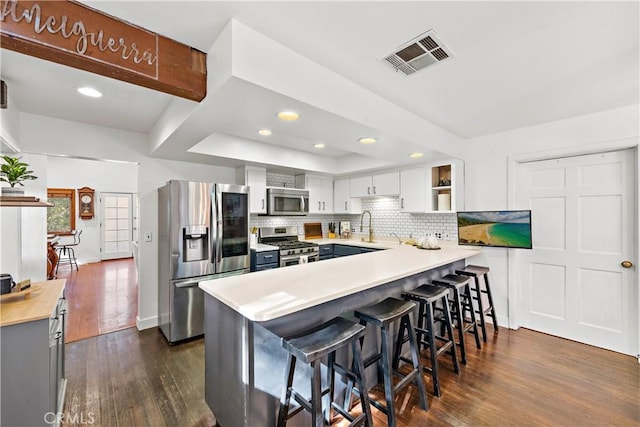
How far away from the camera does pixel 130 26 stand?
1491 mm

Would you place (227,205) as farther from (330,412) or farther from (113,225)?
(113,225)

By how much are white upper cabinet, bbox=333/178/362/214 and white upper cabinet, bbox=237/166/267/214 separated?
5.38ft

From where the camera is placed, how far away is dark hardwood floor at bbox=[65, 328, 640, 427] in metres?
1.90

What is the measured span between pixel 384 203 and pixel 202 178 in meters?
3.09

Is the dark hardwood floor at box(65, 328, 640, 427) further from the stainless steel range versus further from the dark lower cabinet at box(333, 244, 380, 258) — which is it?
the dark lower cabinet at box(333, 244, 380, 258)

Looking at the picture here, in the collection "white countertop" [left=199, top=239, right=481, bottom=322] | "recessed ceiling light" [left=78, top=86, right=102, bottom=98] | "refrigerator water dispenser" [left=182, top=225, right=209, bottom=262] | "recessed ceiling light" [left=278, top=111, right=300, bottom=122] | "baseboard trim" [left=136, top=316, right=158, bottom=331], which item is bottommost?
"baseboard trim" [left=136, top=316, right=158, bottom=331]

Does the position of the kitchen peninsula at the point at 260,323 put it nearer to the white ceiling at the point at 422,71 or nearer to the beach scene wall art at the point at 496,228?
the white ceiling at the point at 422,71

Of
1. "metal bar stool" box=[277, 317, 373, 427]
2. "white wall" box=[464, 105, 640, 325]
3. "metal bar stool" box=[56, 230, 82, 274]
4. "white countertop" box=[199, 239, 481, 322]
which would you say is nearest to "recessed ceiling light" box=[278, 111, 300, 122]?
"white countertop" box=[199, 239, 481, 322]

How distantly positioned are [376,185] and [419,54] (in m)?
3.03

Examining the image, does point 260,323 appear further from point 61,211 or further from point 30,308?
point 61,211

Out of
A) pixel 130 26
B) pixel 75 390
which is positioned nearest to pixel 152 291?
pixel 75 390

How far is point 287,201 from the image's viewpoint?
4457 millimetres

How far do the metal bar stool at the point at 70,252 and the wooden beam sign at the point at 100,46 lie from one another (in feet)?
27.0

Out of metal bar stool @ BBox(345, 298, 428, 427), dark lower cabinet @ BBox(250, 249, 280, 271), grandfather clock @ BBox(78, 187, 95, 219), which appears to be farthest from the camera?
grandfather clock @ BBox(78, 187, 95, 219)
